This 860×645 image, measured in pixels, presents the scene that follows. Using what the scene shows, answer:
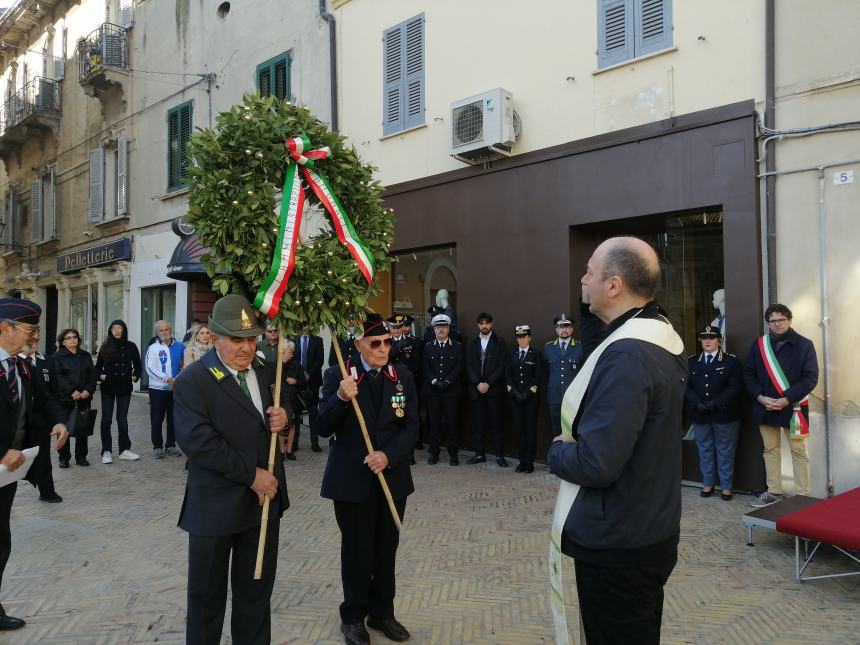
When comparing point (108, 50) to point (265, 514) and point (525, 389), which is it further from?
point (265, 514)

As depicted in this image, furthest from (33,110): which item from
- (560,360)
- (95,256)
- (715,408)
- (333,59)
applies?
(715,408)

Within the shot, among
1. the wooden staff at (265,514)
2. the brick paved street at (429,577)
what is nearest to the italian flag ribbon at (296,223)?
the wooden staff at (265,514)

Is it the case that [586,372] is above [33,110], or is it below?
below

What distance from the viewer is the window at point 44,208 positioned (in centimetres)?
2147

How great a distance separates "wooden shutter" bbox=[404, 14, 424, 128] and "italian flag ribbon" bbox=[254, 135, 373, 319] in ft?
23.4

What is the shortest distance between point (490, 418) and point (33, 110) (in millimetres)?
19177

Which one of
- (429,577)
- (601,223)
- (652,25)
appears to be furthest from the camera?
(601,223)

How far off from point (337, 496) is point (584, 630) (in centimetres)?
178

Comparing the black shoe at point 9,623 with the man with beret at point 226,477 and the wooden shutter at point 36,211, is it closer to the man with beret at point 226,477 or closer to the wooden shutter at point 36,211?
the man with beret at point 226,477

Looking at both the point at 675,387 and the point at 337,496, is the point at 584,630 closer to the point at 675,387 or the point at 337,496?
the point at 675,387

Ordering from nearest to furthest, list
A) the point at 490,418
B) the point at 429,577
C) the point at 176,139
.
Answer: the point at 429,577 → the point at 490,418 → the point at 176,139

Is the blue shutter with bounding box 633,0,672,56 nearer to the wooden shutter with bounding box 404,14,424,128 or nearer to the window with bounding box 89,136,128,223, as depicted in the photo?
the wooden shutter with bounding box 404,14,424,128

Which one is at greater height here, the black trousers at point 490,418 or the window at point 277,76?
the window at point 277,76

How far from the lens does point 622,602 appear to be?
2354 millimetres
